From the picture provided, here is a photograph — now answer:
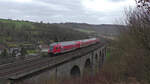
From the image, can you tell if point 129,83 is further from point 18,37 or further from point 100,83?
point 18,37

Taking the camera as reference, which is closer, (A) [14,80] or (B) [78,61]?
(A) [14,80]

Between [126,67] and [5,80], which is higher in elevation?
[5,80]

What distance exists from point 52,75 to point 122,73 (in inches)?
373

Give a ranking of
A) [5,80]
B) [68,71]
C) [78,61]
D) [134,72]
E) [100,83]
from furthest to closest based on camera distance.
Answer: [78,61] < [68,71] < [134,72] < [100,83] < [5,80]

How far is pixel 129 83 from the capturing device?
50.9 feet

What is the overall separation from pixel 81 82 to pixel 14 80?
6992 mm

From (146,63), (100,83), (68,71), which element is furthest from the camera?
(68,71)

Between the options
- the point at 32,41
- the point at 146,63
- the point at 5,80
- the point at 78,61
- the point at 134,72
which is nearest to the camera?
the point at 5,80

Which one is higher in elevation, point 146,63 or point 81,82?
point 146,63

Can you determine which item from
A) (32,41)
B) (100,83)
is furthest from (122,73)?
(32,41)

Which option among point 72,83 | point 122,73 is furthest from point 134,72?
point 72,83

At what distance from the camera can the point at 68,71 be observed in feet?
67.3

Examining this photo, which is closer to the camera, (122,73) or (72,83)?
(72,83)

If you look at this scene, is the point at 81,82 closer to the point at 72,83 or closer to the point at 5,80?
the point at 72,83
